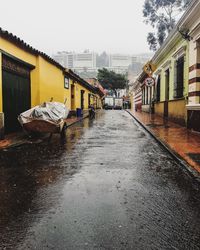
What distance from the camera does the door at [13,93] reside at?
1136cm

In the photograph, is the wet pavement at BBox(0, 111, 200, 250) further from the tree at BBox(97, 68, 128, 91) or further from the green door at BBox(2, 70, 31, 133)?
the tree at BBox(97, 68, 128, 91)

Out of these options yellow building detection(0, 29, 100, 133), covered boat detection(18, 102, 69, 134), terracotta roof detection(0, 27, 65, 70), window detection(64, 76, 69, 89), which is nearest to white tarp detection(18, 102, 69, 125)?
covered boat detection(18, 102, 69, 134)

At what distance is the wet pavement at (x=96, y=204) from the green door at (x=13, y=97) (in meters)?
4.75

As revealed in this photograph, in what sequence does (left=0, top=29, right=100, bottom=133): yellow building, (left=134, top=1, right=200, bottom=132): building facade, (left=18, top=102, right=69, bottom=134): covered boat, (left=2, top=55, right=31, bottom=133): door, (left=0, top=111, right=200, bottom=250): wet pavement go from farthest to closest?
(left=134, top=1, right=200, bottom=132): building facade < (left=2, top=55, right=31, bottom=133): door < (left=0, top=29, right=100, bottom=133): yellow building < (left=18, top=102, right=69, bottom=134): covered boat < (left=0, top=111, right=200, bottom=250): wet pavement

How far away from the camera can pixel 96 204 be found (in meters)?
3.95

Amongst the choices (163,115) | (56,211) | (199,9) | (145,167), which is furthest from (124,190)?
(163,115)

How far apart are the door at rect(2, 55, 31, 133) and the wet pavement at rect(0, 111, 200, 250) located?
4764 millimetres

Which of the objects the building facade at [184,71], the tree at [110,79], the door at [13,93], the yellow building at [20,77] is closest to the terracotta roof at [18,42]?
the yellow building at [20,77]

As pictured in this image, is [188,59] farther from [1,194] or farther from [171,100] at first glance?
[1,194]

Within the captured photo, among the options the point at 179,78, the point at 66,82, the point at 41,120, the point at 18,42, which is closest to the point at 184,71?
→ the point at 179,78

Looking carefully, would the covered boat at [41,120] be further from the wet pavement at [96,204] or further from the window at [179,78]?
the window at [179,78]

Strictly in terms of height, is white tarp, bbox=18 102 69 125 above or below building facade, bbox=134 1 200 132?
below

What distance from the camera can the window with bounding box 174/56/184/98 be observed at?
15164 millimetres

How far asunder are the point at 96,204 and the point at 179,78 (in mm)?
13047
